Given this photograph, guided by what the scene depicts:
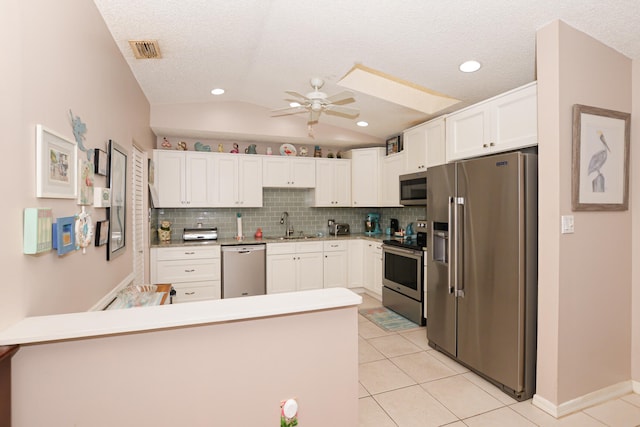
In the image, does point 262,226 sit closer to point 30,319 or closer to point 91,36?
point 91,36

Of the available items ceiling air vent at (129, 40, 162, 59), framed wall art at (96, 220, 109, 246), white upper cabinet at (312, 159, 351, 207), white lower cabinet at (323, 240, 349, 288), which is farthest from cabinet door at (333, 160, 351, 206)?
framed wall art at (96, 220, 109, 246)

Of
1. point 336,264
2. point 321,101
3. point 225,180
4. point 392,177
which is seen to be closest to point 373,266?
point 336,264

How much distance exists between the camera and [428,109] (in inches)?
154

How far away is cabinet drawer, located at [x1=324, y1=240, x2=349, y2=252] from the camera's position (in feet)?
16.1

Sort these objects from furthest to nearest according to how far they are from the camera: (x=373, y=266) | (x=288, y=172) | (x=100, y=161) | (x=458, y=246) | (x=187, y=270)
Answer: (x=288, y=172) → (x=373, y=266) → (x=187, y=270) → (x=458, y=246) → (x=100, y=161)

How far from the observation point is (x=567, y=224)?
2.12m

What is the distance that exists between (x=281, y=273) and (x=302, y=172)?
1.57 metres

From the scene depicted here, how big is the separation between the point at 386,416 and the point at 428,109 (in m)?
3.27

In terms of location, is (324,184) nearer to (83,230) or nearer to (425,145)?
(425,145)

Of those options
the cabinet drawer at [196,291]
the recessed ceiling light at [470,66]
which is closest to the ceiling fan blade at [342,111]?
the recessed ceiling light at [470,66]

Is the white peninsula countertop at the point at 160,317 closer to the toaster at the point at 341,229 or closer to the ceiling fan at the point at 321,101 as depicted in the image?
the ceiling fan at the point at 321,101

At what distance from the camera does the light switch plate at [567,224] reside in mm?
2108

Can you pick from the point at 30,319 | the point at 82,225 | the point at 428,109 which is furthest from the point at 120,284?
the point at 428,109

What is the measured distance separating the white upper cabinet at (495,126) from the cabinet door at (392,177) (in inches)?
45.7
